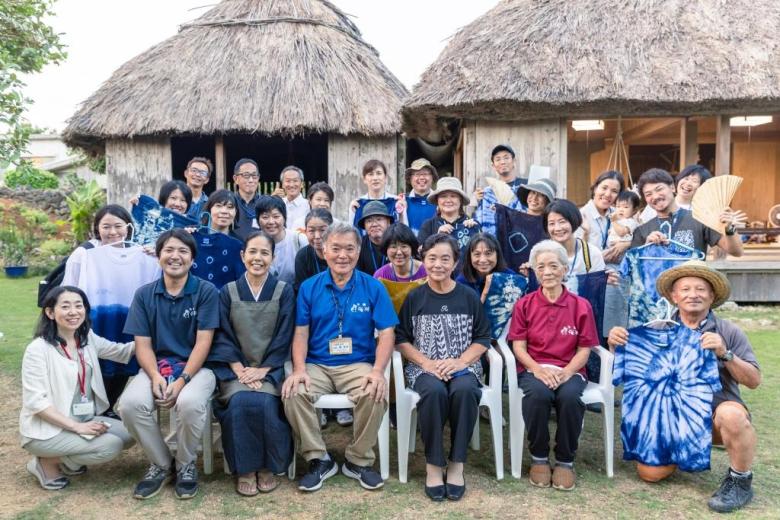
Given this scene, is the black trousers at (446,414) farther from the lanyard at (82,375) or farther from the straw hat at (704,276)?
the lanyard at (82,375)

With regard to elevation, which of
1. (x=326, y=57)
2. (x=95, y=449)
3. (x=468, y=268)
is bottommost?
(x=95, y=449)

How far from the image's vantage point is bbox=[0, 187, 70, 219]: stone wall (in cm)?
1745

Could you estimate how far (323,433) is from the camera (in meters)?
4.05

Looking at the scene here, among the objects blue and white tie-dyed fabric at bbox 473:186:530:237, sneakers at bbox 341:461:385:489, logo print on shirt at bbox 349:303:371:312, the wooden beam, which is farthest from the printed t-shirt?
the wooden beam

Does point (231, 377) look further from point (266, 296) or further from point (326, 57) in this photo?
point (326, 57)

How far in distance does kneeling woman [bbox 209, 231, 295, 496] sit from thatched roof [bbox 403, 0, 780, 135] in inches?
190

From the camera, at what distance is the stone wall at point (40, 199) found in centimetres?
1745

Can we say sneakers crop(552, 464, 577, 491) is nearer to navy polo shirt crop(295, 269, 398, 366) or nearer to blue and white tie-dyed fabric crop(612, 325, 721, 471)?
blue and white tie-dyed fabric crop(612, 325, 721, 471)

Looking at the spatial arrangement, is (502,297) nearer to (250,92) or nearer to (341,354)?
(341,354)

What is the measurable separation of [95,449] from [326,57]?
824cm

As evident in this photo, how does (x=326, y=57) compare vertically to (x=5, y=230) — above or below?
above

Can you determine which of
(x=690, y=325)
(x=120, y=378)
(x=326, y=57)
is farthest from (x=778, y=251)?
(x=120, y=378)

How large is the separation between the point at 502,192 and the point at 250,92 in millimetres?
6035

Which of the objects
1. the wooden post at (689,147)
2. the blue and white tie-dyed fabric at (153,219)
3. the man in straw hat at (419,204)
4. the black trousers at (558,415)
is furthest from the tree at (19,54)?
the wooden post at (689,147)
